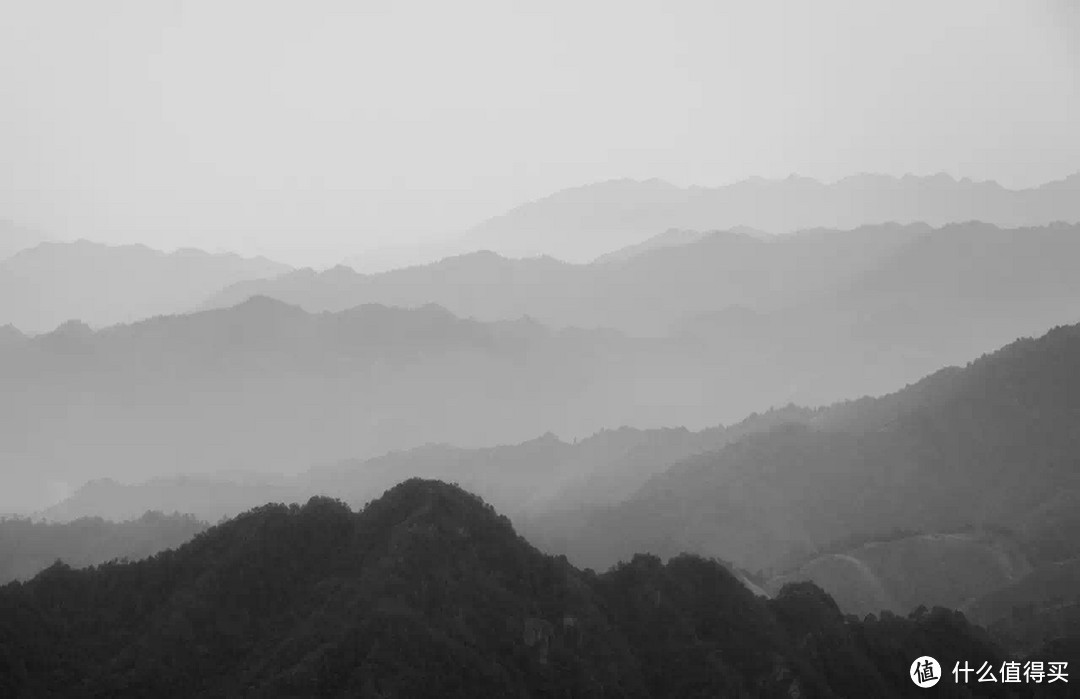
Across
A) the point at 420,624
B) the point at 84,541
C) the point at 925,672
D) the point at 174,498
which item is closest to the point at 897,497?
the point at 925,672

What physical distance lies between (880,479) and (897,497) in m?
3.19

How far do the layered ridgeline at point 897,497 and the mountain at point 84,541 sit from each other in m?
32.7

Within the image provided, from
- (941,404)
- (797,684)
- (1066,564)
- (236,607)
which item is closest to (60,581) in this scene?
(236,607)

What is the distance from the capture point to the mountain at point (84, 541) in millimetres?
87188

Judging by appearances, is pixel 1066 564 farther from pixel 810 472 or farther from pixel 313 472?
pixel 313 472

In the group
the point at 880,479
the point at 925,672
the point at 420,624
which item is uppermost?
the point at 880,479

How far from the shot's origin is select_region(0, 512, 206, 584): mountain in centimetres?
8719

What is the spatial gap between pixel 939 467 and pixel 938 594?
26995 mm

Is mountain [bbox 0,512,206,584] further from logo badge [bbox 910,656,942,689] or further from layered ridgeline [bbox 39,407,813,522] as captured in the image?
logo badge [bbox 910,656,942,689]

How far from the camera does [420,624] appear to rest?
3822 centimetres

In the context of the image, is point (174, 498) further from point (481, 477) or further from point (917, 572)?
point (917, 572)

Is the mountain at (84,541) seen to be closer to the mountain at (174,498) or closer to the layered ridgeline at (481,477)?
the layered ridgeline at (481,477)

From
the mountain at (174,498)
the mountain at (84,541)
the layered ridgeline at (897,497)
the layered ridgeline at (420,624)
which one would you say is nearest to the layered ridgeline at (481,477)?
the mountain at (174,498)

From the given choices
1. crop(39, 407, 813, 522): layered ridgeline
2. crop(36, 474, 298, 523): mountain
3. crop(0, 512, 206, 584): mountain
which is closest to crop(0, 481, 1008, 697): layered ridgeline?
crop(0, 512, 206, 584): mountain
